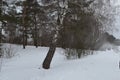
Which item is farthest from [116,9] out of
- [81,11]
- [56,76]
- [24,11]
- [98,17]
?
[56,76]

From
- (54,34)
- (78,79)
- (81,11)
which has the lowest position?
(78,79)

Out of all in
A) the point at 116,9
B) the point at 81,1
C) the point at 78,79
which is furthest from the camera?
the point at 116,9

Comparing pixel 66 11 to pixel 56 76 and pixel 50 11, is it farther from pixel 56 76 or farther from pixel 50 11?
pixel 56 76

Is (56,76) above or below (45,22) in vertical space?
below

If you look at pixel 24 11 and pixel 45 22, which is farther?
pixel 24 11

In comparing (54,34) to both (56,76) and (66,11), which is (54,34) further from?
(56,76)

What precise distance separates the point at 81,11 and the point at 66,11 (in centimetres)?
156

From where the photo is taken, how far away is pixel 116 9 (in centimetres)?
4091

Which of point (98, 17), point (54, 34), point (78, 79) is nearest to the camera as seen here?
point (78, 79)

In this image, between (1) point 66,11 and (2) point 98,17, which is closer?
(1) point 66,11

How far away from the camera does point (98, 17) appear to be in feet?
117

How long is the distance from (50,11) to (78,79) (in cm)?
522

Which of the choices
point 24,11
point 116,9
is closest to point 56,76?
point 24,11

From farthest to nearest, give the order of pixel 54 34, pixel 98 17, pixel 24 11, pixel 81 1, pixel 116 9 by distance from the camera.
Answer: pixel 116 9 → pixel 98 17 → pixel 24 11 → pixel 81 1 → pixel 54 34
